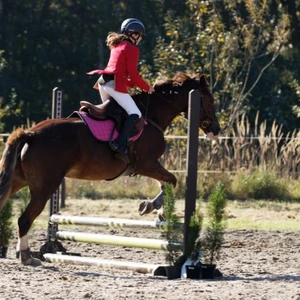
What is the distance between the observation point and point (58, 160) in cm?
912

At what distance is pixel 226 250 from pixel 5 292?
4339 mm

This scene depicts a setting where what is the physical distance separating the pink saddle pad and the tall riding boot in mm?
79

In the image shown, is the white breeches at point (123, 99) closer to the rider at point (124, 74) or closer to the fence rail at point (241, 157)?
the rider at point (124, 74)

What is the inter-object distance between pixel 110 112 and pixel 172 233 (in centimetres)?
144

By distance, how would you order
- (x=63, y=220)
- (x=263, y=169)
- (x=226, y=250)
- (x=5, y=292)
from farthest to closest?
1. (x=263, y=169)
2. (x=226, y=250)
3. (x=63, y=220)
4. (x=5, y=292)

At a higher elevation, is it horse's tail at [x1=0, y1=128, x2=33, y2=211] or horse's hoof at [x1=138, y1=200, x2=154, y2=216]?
horse's tail at [x1=0, y1=128, x2=33, y2=211]

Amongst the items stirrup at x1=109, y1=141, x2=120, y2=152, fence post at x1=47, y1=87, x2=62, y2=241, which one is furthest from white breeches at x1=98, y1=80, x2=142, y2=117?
fence post at x1=47, y1=87, x2=62, y2=241

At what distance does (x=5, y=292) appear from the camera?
7398mm

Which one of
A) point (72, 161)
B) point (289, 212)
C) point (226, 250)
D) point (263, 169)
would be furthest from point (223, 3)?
point (72, 161)

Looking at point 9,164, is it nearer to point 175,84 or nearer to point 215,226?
point 215,226

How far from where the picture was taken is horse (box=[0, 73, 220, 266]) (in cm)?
905

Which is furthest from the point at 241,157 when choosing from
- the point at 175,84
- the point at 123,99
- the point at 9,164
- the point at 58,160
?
the point at 9,164

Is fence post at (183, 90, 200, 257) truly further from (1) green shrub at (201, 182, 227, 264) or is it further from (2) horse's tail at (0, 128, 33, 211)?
(2) horse's tail at (0, 128, 33, 211)

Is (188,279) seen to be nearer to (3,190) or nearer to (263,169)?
(3,190)
